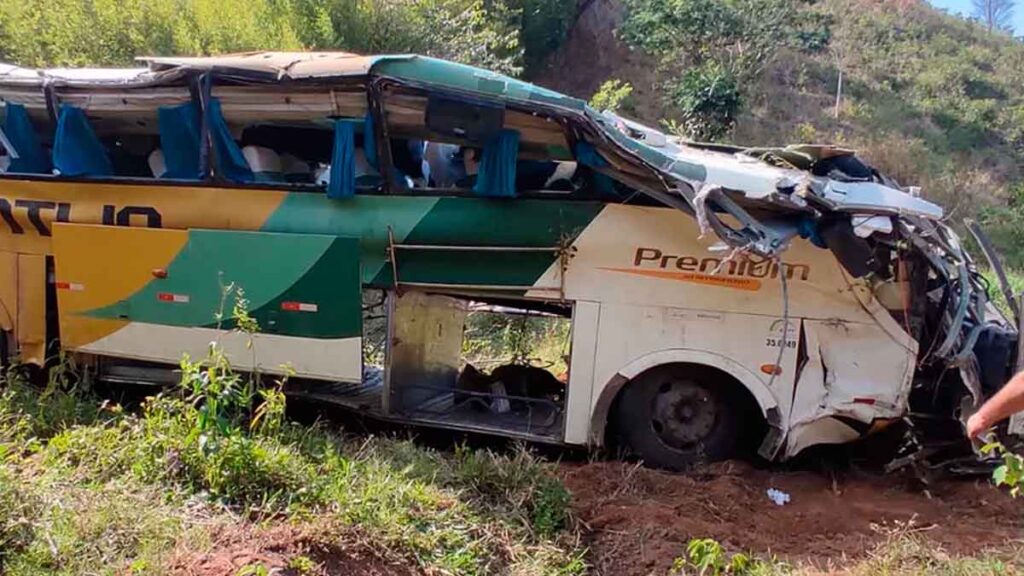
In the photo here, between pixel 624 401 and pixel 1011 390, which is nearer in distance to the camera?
pixel 1011 390

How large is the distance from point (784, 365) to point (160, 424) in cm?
365

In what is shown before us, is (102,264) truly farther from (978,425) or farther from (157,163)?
(978,425)

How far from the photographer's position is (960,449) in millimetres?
5836

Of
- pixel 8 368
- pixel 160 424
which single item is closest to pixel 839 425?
pixel 160 424

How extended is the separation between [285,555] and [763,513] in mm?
2791

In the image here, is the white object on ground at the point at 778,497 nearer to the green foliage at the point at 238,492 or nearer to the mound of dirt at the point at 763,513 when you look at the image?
the mound of dirt at the point at 763,513

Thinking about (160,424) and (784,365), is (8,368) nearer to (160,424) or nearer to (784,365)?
(160,424)

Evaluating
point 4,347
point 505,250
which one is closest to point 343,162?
point 505,250

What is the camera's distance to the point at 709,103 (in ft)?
70.9

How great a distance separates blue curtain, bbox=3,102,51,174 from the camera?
6.51 m

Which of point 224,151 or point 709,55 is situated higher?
point 709,55

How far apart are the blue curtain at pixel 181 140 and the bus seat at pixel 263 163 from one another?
336 millimetres

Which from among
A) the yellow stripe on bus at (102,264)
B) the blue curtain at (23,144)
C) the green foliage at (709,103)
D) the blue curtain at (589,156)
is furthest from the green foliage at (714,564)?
the green foliage at (709,103)

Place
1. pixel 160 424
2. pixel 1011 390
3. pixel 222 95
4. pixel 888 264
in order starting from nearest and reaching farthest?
pixel 1011 390
pixel 160 424
pixel 888 264
pixel 222 95
